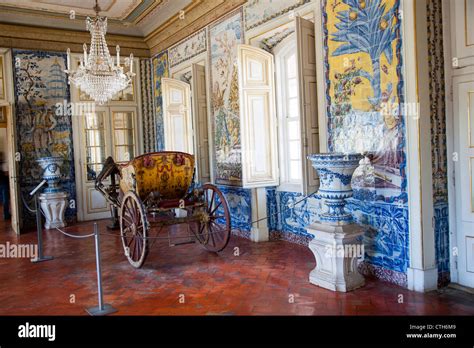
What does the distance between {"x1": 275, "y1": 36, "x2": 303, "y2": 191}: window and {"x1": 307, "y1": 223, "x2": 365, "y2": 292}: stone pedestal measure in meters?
2.10

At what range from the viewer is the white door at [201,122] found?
323 inches

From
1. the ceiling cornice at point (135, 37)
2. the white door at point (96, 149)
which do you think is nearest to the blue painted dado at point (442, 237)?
the ceiling cornice at point (135, 37)

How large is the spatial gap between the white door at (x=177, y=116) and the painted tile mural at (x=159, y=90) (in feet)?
1.92

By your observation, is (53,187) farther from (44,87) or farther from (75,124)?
(44,87)

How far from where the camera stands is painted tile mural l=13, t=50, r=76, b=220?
9.12m

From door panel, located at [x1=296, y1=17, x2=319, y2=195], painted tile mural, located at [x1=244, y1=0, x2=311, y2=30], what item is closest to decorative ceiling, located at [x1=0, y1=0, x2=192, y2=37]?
painted tile mural, located at [x1=244, y1=0, x2=311, y2=30]

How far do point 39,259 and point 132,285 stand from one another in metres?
2.14

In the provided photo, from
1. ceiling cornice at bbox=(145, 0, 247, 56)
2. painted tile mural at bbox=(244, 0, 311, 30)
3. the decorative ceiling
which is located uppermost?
the decorative ceiling

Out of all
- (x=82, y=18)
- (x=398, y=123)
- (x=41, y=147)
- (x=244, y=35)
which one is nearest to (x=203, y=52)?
(x=244, y=35)

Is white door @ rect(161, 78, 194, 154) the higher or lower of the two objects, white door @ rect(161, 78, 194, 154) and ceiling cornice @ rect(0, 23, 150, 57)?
the lower

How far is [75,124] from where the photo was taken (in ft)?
32.0

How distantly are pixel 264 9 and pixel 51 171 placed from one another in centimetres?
534

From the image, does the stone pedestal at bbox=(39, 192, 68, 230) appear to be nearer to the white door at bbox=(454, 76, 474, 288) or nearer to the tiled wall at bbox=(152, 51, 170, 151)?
the tiled wall at bbox=(152, 51, 170, 151)

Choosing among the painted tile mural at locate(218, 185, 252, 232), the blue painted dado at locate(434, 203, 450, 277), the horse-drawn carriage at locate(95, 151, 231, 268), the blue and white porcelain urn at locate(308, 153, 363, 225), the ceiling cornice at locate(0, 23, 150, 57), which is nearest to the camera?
the blue and white porcelain urn at locate(308, 153, 363, 225)
